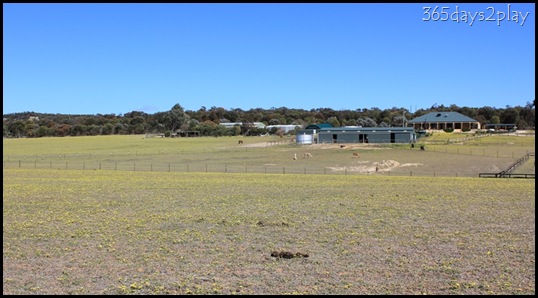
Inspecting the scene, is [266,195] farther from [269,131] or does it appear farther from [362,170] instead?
[269,131]

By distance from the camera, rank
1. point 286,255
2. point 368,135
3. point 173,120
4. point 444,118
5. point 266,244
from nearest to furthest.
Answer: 1. point 286,255
2. point 266,244
3. point 368,135
4. point 444,118
5. point 173,120

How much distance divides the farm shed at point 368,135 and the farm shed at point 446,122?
52.2m

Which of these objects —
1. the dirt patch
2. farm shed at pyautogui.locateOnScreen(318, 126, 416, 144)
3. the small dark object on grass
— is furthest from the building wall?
the small dark object on grass

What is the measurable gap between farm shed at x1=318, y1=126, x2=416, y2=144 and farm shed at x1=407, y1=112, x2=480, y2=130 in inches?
2056

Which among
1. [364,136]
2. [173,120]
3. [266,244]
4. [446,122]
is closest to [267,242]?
[266,244]

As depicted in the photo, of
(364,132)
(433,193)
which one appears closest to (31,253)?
(433,193)

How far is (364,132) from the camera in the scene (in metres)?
93.5

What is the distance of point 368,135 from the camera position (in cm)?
9312

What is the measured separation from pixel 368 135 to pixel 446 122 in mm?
54882

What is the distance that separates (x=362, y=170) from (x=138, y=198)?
101ft

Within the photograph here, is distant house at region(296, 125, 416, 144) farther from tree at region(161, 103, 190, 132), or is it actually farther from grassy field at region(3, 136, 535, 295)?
tree at region(161, 103, 190, 132)

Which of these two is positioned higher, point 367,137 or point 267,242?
point 367,137

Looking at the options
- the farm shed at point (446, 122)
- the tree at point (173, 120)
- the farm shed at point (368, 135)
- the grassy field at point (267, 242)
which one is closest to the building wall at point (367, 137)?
the farm shed at point (368, 135)

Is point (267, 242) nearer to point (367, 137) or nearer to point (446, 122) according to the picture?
point (367, 137)
